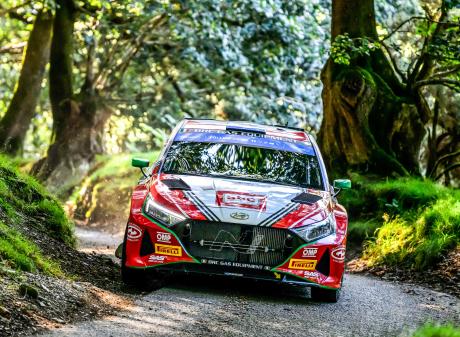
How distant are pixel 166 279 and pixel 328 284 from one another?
72.6 inches

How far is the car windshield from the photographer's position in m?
9.95

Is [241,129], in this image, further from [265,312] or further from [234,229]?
[265,312]

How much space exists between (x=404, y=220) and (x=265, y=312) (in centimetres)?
603

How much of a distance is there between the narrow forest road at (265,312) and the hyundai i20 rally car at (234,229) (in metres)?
0.29

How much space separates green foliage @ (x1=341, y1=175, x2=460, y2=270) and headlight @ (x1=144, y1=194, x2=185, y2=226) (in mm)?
4499

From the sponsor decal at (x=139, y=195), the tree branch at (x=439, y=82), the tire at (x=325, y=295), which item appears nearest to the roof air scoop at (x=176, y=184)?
the sponsor decal at (x=139, y=195)

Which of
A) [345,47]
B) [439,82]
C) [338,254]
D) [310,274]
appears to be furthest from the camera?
[439,82]

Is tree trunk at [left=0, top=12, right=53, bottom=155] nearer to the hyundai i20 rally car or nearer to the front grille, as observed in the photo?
the hyundai i20 rally car

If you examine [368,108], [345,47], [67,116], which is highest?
[345,47]

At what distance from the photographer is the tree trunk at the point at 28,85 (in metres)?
25.0

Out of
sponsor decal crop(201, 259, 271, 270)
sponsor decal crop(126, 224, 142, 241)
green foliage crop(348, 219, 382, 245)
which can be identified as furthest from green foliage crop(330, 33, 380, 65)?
sponsor decal crop(126, 224, 142, 241)

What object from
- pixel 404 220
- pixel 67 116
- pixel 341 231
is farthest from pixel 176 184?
pixel 67 116

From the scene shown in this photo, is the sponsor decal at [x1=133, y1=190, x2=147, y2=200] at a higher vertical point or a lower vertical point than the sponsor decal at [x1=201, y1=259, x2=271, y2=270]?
higher

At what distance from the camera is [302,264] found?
9.04m
